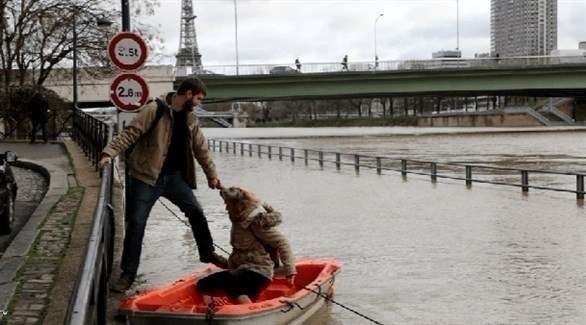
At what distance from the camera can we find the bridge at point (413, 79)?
202ft

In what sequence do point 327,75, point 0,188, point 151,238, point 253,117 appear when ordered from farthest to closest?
1. point 253,117
2. point 327,75
3. point 151,238
4. point 0,188

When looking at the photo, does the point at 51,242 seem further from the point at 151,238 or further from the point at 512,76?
the point at 512,76

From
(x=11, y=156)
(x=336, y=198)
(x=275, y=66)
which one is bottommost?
(x=336, y=198)

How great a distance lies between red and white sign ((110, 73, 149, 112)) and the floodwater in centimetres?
207

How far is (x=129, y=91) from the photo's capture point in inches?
439

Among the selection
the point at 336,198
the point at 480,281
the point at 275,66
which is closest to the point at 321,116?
the point at 275,66

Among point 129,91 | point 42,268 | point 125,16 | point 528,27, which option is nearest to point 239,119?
point 528,27

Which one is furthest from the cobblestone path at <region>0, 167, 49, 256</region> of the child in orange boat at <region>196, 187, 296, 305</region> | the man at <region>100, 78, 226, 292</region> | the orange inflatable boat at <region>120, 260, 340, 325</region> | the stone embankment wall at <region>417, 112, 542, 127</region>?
the stone embankment wall at <region>417, 112, 542, 127</region>

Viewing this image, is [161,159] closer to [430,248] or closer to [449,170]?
[430,248]

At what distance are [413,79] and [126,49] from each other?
174ft

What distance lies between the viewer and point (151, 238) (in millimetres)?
13070

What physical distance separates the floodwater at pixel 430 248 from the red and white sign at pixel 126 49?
2.64 m

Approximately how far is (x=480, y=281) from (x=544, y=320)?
Answer: 177 centimetres

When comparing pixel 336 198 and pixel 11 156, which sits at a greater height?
pixel 11 156
